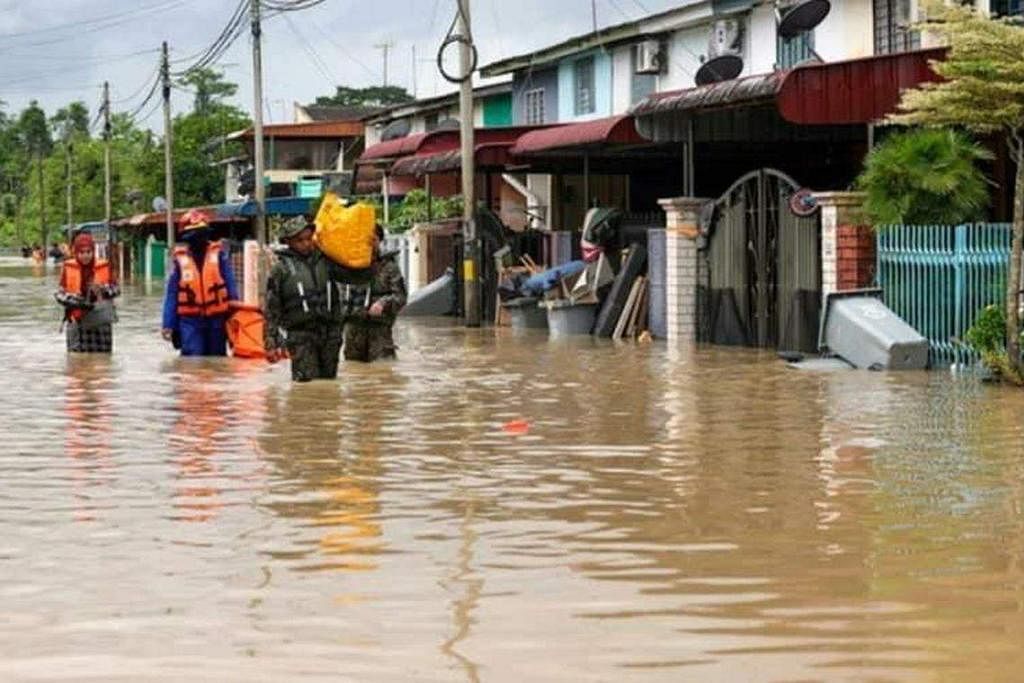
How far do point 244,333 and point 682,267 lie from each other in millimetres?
7422

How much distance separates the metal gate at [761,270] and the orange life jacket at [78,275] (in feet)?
25.1

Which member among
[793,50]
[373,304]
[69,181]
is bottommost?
[373,304]

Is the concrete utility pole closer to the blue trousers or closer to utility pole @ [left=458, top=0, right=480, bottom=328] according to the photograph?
utility pole @ [left=458, top=0, right=480, bottom=328]

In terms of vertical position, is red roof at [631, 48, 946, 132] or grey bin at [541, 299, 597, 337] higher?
red roof at [631, 48, 946, 132]

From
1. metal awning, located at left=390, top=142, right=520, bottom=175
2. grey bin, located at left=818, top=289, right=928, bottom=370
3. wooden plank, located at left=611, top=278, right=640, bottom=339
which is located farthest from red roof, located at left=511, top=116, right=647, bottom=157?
grey bin, located at left=818, top=289, right=928, bottom=370

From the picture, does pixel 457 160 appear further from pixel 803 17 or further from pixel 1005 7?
pixel 1005 7

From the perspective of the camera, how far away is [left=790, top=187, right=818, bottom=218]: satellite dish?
2469 cm

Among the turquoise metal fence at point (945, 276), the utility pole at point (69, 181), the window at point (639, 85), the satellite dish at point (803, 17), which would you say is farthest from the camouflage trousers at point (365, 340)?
the utility pole at point (69, 181)

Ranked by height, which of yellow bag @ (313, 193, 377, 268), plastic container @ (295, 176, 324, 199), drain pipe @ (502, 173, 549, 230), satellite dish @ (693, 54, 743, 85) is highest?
satellite dish @ (693, 54, 743, 85)

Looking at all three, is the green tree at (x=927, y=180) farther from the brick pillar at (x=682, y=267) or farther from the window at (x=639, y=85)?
the window at (x=639, y=85)

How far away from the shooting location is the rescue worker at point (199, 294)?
22.5 metres

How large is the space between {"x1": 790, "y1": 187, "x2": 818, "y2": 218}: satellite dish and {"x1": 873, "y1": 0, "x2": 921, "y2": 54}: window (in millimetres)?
7560

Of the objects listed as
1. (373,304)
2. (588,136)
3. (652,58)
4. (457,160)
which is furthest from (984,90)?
(652,58)

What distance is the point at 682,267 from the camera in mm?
28484
